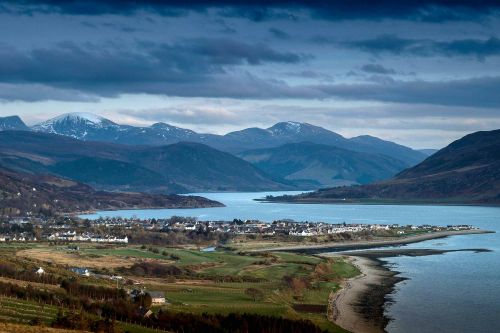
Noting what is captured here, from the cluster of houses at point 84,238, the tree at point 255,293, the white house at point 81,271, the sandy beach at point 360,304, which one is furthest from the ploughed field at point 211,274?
the cluster of houses at point 84,238

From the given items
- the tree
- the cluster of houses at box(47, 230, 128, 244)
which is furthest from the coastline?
the cluster of houses at box(47, 230, 128, 244)

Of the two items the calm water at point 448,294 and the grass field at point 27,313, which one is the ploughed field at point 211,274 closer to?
the grass field at point 27,313

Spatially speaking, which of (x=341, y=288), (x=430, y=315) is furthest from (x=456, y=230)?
(x=430, y=315)

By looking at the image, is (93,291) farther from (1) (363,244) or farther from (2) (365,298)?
(1) (363,244)

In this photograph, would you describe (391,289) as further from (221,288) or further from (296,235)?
(296,235)

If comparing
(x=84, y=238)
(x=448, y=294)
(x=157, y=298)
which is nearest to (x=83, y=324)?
(x=157, y=298)

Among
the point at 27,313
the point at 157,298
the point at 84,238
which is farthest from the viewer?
the point at 84,238

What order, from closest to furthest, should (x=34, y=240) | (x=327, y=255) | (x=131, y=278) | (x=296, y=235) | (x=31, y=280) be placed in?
(x=31, y=280), (x=131, y=278), (x=327, y=255), (x=34, y=240), (x=296, y=235)
